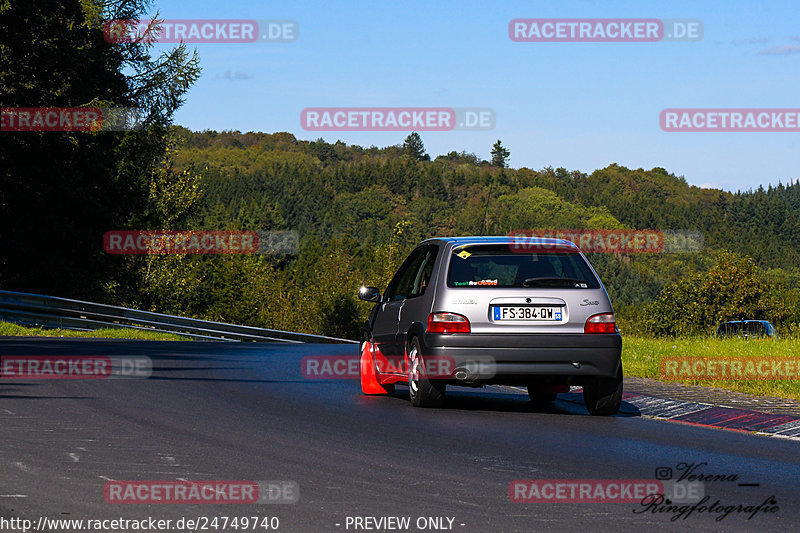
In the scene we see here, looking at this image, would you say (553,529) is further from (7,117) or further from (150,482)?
(7,117)

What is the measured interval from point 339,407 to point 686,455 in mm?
4180

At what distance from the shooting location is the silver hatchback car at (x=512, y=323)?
422 inches

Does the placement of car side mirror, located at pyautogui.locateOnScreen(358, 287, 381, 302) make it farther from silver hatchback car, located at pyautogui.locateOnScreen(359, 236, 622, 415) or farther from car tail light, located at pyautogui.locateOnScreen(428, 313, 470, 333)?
car tail light, located at pyautogui.locateOnScreen(428, 313, 470, 333)

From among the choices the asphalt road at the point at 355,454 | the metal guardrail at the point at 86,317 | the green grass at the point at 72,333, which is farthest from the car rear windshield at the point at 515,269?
the metal guardrail at the point at 86,317

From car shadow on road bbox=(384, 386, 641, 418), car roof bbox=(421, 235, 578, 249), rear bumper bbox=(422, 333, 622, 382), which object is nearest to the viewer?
rear bumper bbox=(422, 333, 622, 382)

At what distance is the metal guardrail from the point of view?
87.0 feet

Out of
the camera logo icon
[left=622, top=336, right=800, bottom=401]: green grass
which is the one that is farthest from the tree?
the camera logo icon

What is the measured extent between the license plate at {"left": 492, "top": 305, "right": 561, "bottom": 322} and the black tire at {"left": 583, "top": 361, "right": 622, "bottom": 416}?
855mm

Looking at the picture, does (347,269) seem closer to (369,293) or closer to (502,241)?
(369,293)

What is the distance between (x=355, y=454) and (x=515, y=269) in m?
3.67

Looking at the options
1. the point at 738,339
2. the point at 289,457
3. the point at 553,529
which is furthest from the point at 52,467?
the point at 738,339

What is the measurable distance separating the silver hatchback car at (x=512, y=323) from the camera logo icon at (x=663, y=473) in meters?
2.92

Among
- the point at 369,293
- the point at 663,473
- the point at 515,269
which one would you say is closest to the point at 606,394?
the point at 515,269

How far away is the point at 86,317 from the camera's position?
28.8m
